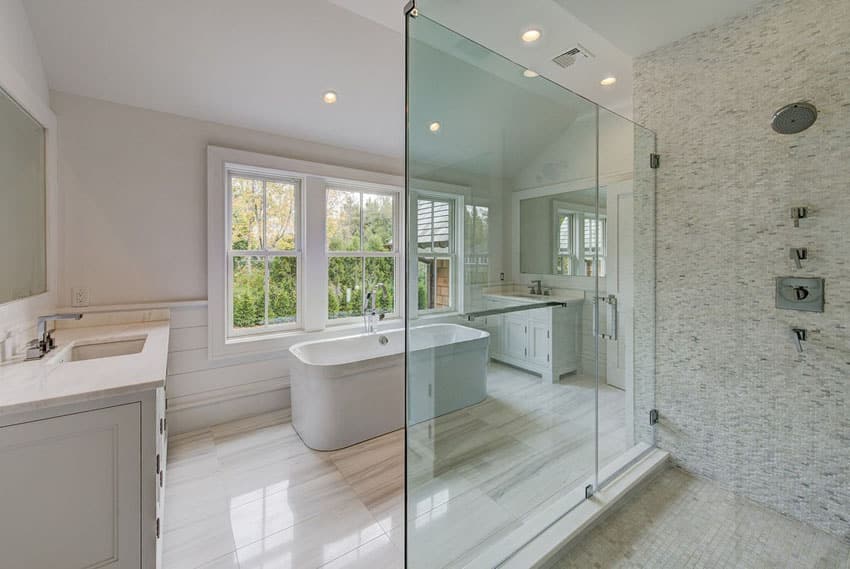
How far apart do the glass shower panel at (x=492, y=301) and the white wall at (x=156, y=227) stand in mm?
2151

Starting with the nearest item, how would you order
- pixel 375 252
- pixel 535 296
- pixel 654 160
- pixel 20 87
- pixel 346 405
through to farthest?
pixel 20 87, pixel 535 296, pixel 654 160, pixel 346 405, pixel 375 252

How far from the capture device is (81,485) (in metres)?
1.16

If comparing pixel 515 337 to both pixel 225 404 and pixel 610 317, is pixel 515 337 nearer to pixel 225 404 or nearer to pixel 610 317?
pixel 610 317

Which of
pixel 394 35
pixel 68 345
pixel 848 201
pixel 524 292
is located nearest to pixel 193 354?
pixel 68 345

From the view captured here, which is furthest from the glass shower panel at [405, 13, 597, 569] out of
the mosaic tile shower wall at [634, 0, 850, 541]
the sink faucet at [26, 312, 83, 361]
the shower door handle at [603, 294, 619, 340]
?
the sink faucet at [26, 312, 83, 361]

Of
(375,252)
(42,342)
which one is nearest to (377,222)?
(375,252)

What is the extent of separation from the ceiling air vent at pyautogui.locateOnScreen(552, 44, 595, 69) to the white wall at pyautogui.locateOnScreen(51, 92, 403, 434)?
2.35 m

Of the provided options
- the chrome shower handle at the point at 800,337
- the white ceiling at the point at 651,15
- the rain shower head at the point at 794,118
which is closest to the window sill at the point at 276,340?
the white ceiling at the point at 651,15

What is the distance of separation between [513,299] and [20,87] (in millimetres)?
2664

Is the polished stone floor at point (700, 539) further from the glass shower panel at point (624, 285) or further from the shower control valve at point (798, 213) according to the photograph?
the shower control valve at point (798, 213)

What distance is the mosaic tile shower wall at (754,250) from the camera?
159 centimetres

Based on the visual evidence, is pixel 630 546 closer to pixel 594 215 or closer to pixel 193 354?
pixel 594 215

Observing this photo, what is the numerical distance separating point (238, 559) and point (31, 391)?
107 centimetres

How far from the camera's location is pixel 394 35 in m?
2.36
